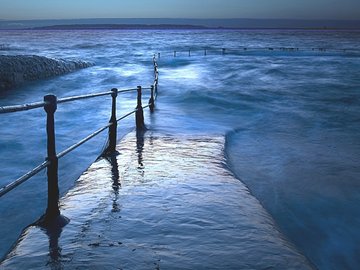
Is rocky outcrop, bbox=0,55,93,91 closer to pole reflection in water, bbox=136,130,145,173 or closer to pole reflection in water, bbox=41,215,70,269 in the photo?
pole reflection in water, bbox=136,130,145,173

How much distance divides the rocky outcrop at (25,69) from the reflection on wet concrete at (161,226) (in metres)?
15.4

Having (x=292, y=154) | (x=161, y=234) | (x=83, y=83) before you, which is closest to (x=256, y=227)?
(x=161, y=234)

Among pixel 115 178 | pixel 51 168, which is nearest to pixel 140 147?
pixel 115 178

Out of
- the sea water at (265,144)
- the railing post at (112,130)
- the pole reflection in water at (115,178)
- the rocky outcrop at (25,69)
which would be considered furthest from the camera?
the rocky outcrop at (25,69)

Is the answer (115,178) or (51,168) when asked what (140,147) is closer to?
(115,178)

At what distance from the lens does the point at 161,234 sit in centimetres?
302

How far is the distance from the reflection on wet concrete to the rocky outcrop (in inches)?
608

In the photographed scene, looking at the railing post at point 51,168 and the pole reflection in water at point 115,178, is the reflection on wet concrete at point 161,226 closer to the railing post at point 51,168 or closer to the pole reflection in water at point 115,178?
the pole reflection in water at point 115,178

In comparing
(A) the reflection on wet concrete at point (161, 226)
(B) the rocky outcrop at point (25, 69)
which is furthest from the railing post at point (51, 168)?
(B) the rocky outcrop at point (25, 69)

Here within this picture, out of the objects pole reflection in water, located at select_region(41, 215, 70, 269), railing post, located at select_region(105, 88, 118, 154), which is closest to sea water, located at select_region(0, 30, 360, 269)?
railing post, located at select_region(105, 88, 118, 154)

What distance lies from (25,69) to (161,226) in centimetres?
1947

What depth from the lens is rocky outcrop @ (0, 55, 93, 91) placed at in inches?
707

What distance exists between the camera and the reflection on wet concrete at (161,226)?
2.62 m

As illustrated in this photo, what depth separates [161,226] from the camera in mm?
3176
